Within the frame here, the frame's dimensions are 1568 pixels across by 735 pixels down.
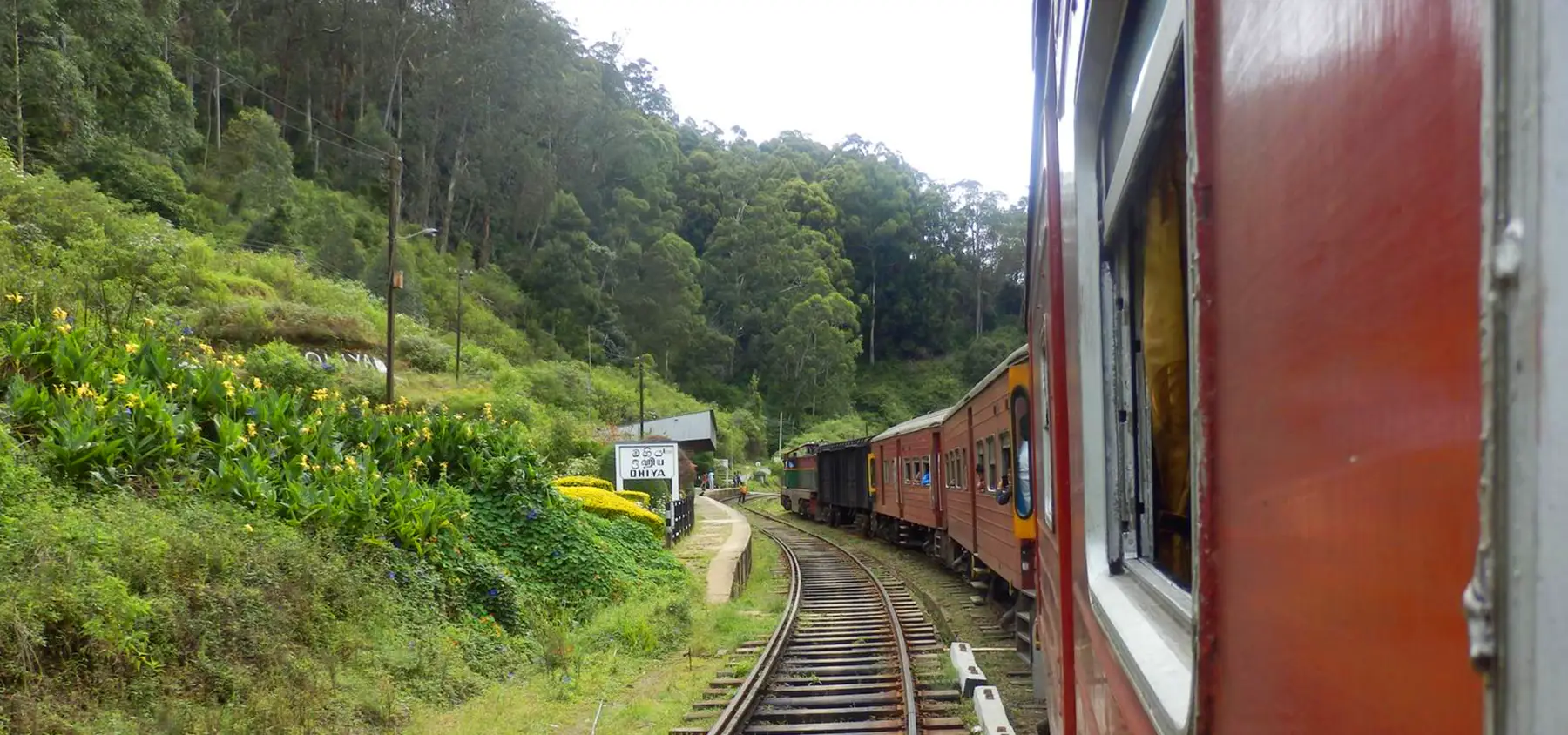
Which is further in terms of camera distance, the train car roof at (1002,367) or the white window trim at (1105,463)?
the train car roof at (1002,367)

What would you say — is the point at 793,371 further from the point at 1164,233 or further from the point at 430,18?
the point at 1164,233

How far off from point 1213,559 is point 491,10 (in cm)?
6176

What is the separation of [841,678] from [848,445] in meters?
18.4

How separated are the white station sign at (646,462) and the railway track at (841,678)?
276 inches

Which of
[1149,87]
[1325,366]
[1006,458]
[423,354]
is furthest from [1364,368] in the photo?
[423,354]

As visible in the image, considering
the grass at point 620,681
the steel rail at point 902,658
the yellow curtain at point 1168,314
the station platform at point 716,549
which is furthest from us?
the station platform at point 716,549

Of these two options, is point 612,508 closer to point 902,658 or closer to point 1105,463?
point 902,658

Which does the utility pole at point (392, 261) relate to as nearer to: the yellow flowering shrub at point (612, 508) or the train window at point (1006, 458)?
the yellow flowering shrub at point (612, 508)

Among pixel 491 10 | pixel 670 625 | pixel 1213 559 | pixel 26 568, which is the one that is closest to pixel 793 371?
pixel 491 10

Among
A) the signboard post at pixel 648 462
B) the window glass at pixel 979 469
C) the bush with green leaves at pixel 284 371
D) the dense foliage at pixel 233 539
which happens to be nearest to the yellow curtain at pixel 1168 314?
the dense foliage at pixel 233 539

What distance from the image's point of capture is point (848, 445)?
27.9 meters

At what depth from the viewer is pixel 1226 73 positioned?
112 centimetres

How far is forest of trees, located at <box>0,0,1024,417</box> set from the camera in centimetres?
3725

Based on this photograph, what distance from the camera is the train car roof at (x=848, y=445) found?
26.0 meters
